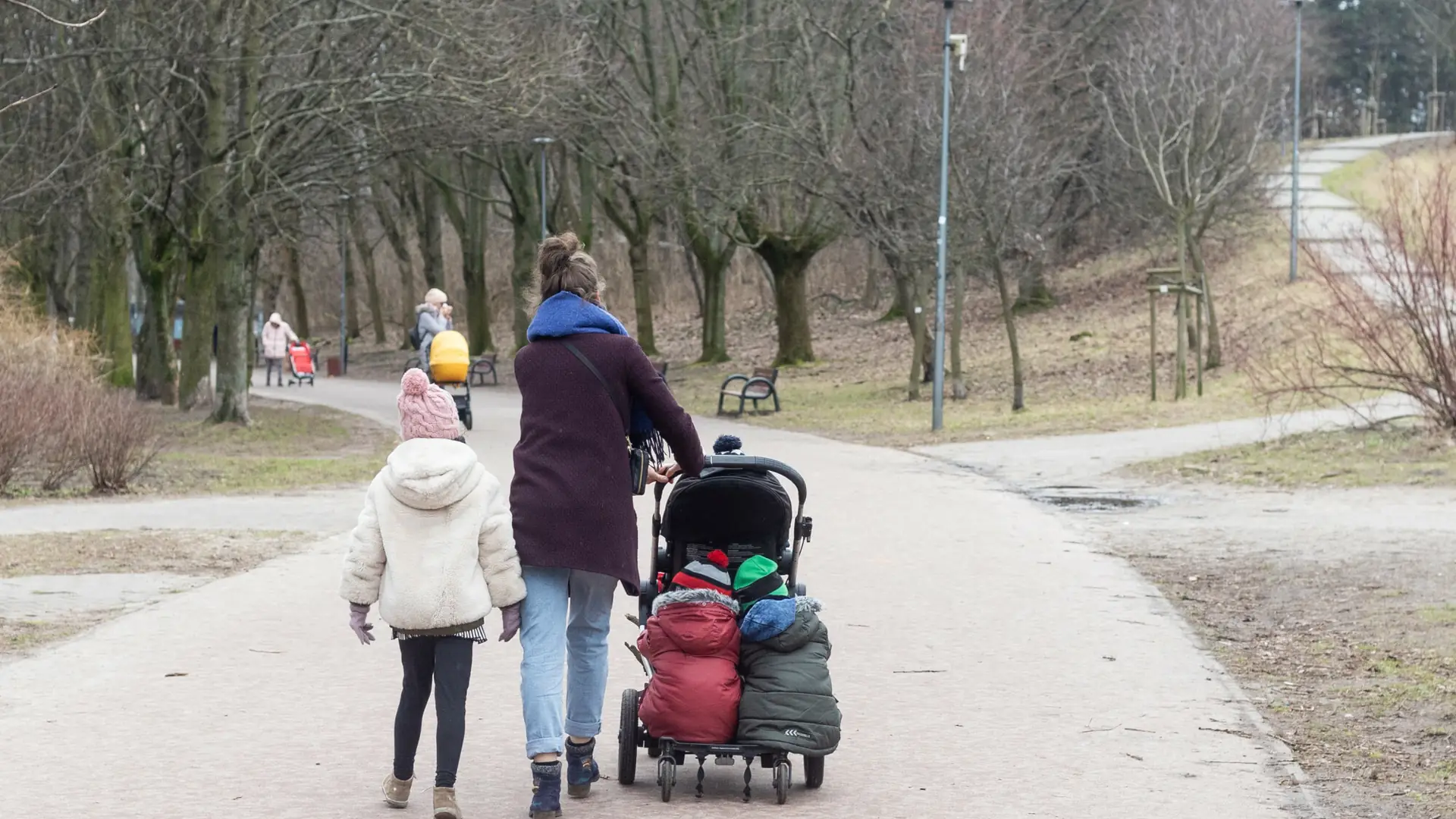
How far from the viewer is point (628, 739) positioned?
6.36 meters

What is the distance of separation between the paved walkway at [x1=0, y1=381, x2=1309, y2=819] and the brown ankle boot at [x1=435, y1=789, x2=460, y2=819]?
22cm

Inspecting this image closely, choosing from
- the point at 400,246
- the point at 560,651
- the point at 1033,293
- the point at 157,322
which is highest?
the point at 400,246

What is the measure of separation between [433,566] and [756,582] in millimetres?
1230

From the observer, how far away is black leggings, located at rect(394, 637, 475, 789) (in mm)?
5891

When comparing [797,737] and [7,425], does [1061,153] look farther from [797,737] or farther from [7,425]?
[797,737]

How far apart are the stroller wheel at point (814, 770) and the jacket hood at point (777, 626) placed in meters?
0.39

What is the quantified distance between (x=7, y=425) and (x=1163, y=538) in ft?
33.7

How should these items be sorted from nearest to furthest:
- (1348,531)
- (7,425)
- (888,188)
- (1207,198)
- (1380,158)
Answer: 1. (1348,531)
2. (7,425)
3. (888,188)
4. (1207,198)
5. (1380,158)

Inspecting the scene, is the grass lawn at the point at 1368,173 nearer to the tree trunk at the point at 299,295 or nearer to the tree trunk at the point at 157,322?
the tree trunk at the point at 157,322

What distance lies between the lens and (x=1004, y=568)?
40.7 ft

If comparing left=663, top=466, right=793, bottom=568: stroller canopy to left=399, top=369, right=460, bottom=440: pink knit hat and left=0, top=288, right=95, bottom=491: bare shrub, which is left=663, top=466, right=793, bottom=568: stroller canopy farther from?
left=0, top=288, right=95, bottom=491: bare shrub

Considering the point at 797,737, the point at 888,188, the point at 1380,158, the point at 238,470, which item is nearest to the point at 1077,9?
the point at 888,188

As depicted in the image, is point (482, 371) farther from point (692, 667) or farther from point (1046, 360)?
point (692, 667)

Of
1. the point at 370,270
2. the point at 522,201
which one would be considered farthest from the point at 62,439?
the point at 370,270
